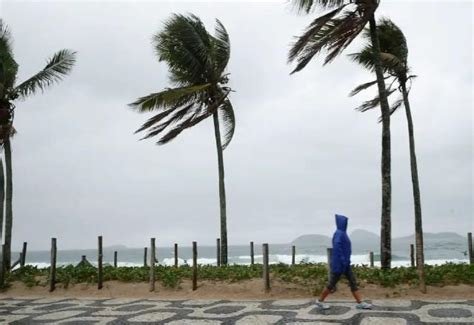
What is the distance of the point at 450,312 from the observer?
8.74 metres

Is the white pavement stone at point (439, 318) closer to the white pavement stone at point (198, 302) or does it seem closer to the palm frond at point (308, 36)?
the white pavement stone at point (198, 302)

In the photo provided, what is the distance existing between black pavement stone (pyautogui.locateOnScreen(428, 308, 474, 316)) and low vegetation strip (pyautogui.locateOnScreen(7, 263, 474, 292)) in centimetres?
225

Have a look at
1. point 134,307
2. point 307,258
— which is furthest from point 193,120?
point 307,258

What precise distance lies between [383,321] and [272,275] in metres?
5.24

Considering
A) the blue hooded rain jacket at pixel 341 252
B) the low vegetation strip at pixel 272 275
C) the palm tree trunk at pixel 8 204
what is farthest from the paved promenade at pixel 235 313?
the palm tree trunk at pixel 8 204

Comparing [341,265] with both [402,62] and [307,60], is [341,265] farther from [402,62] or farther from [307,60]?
[402,62]

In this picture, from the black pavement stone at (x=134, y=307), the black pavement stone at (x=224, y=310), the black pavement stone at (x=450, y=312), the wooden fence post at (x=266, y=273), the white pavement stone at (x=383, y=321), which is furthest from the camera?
the wooden fence post at (x=266, y=273)

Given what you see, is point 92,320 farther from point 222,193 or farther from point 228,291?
point 222,193

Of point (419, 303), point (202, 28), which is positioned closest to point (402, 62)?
point (202, 28)

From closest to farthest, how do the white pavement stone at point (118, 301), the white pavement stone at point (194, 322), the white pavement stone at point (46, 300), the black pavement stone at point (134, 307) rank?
the white pavement stone at point (194, 322), the black pavement stone at point (134, 307), the white pavement stone at point (118, 301), the white pavement stone at point (46, 300)

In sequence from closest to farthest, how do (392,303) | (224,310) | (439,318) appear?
(439,318)
(392,303)
(224,310)

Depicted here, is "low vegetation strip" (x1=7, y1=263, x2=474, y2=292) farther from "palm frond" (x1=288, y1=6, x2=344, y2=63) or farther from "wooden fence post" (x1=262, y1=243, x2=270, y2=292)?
"palm frond" (x1=288, y1=6, x2=344, y2=63)

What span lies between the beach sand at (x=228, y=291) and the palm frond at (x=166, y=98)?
20.7 feet

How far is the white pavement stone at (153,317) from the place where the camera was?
9258mm
